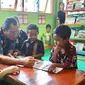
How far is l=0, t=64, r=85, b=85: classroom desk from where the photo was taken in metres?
1.12

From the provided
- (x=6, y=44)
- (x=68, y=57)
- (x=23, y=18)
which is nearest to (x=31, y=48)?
(x=6, y=44)

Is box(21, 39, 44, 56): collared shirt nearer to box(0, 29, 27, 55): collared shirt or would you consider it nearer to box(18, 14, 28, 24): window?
box(0, 29, 27, 55): collared shirt

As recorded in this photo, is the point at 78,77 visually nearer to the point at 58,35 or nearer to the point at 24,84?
the point at 24,84

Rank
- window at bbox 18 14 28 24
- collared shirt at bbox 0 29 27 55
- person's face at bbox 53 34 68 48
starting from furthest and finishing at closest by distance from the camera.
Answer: window at bbox 18 14 28 24, collared shirt at bbox 0 29 27 55, person's face at bbox 53 34 68 48

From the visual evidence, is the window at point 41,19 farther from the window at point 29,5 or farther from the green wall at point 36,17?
the window at point 29,5

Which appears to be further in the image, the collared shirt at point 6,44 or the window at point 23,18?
the window at point 23,18

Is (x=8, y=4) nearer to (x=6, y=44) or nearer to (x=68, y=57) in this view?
(x=6, y=44)

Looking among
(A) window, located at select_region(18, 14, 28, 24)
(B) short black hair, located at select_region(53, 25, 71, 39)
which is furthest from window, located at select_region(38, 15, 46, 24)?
(B) short black hair, located at select_region(53, 25, 71, 39)

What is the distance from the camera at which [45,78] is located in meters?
1.21

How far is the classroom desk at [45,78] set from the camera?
1123 mm

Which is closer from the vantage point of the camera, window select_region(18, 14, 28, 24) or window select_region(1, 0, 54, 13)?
window select_region(1, 0, 54, 13)

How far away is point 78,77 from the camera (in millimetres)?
1230

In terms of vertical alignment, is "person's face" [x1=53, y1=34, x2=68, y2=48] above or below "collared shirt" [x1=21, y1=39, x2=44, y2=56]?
above

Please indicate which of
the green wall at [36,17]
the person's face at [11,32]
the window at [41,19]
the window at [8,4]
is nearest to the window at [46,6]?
the green wall at [36,17]
